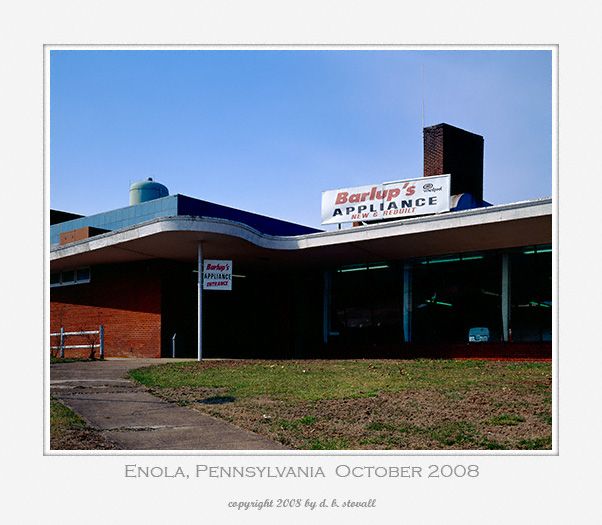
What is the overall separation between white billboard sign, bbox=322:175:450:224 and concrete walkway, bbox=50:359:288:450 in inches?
430

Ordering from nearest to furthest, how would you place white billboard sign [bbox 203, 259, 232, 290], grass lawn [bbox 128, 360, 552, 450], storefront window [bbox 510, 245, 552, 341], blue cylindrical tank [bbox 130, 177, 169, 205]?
grass lawn [bbox 128, 360, 552, 450]
white billboard sign [bbox 203, 259, 232, 290]
storefront window [bbox 510, 245, 552, 341]
blue cylindrical tank [bbox 130, 177, 169, 205]

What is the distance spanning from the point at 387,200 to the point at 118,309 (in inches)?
451

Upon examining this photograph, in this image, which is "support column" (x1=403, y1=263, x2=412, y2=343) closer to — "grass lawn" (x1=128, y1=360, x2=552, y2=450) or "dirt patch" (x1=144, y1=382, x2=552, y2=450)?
"grass lawn" (x1=128, y1=360, x2=552, y2=450)

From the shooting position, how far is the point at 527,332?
17859 millimetres

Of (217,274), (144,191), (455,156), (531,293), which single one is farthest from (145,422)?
(144,191)

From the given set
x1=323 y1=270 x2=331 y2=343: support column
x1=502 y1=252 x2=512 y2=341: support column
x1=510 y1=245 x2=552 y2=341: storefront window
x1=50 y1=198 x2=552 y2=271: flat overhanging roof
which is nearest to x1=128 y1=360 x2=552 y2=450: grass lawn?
x1=50 y1=198 x2=552 y2=271: flat overhanging roof

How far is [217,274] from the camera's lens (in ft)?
56.9

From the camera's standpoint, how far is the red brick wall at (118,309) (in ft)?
A: 69.1

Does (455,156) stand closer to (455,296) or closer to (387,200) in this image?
(387,200)

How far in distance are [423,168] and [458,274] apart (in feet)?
25.6

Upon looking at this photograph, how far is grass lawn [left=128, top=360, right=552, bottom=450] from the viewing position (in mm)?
6113

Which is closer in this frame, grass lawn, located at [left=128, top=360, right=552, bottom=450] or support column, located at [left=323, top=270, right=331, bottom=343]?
grass lawn, located at [left=128, top=360, right=552, bottom=450]
